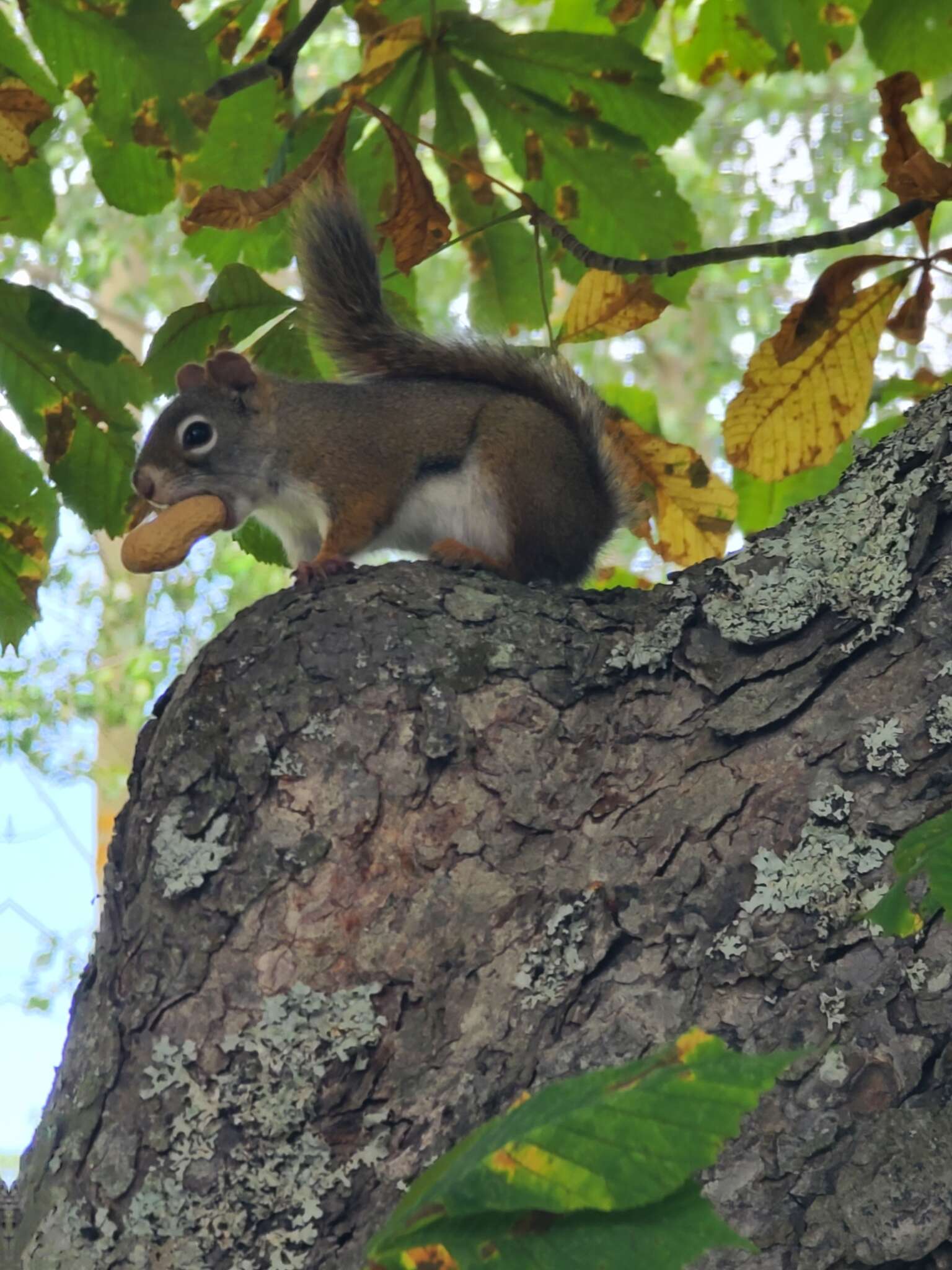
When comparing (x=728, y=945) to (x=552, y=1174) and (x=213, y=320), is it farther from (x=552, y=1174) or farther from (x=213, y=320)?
(x=213, y=320)

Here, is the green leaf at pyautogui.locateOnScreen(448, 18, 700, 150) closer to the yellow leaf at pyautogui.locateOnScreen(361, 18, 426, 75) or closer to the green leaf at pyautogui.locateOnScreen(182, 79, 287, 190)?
the yellow leaf at pyautogui.locateOnScreen(361, 18, 426, 75)

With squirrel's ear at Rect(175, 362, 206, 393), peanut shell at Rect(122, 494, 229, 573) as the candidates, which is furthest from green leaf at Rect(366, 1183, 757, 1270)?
squirrel's ear at Rect(175, 362, 206, 393)

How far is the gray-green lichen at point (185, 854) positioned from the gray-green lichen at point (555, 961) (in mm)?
296

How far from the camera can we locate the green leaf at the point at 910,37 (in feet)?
5.72

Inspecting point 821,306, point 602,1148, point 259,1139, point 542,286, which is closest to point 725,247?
point 821,306

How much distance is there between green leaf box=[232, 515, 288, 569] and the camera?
2.06 metres

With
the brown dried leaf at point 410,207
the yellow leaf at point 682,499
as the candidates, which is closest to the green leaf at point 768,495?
the yellow leaf at point 682,499

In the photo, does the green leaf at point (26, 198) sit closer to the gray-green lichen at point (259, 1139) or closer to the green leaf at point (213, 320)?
A: the green leaf at point (213, 320)

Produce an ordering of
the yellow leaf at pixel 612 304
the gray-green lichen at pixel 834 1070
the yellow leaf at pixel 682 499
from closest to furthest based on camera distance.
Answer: the gray-green lichen at pixel 834 1070 → the yellow leaf at pixel 612 304 → the yellow leaf at pixel 682 499

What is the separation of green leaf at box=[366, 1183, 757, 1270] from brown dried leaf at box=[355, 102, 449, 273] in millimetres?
1262

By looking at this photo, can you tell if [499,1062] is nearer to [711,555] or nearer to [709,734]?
[709,734]

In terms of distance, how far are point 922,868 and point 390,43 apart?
136cm

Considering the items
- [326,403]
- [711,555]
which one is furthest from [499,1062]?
[326,403]

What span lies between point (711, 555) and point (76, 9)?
1042 mm
